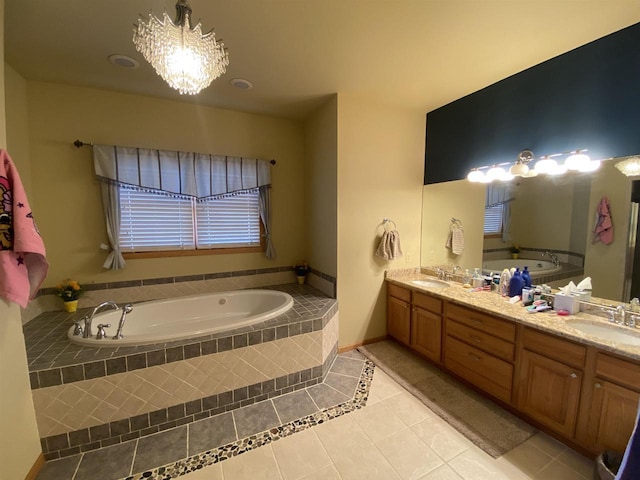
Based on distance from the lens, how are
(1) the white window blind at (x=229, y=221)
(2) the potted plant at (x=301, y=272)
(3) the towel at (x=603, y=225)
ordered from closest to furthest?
(3) the towel at (x=603, y=225)
(1) the white window blind at (x=229, y=221)
(2) the potted plant at (x=301, y=272)

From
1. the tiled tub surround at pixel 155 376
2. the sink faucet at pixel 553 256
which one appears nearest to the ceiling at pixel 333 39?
the sink faucet at pixel 553 256

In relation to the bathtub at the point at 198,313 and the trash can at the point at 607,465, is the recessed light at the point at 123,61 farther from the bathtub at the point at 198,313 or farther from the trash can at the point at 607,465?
the trash can at the point at 607,465

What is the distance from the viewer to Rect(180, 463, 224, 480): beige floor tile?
1.54 metres

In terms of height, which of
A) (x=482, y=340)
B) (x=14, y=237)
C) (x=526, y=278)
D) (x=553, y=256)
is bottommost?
(x=482, y=340)

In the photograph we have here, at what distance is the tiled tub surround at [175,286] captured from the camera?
249cm

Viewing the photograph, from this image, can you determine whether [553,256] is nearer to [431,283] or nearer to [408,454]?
[431,283]

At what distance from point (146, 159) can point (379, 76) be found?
2.38m

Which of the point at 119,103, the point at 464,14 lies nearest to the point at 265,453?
the point at 464,14

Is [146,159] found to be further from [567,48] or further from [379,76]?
[567,48]

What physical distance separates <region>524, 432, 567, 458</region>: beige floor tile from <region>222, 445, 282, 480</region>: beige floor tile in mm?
1667

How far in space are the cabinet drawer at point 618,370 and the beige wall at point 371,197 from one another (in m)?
1.81

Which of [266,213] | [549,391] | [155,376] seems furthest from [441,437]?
[266,213]

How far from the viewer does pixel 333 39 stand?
183 cm

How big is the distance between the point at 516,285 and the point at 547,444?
111 cm
